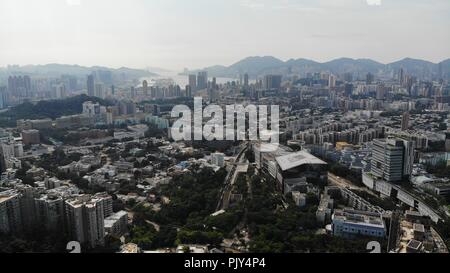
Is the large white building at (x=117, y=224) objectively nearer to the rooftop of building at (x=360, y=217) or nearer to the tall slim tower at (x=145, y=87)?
the rooftop of building at (x=360, y=217)

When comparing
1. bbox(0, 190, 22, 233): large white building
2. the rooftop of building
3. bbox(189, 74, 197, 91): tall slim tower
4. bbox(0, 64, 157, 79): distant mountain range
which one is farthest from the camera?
bbox(189, 74, 197, 91): tall slim tower

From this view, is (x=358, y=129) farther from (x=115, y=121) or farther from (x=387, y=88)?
(x=387, y=88)

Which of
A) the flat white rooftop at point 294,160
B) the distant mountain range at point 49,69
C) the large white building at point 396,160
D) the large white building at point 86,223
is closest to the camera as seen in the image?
the large white building at point 86,223

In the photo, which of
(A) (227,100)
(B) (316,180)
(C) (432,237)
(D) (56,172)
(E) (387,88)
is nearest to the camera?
(C) (432,237)

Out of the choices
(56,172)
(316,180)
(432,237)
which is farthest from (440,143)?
(56,172)

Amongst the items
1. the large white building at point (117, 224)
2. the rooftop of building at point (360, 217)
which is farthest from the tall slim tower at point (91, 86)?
the rooftop of building at point (360, 217)

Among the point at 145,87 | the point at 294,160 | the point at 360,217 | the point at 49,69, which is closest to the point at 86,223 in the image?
the point at 360,217

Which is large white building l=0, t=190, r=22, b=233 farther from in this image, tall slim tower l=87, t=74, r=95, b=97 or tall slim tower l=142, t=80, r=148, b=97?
tall slim tower l=87, t=74, r=95, b=97

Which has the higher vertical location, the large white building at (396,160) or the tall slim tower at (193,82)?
the tall slim tower at (193,82)

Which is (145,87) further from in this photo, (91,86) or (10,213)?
(10,213)

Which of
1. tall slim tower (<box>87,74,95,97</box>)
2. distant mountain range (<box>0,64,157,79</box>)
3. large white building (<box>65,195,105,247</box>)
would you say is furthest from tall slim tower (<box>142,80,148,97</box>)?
large white building (<box>65,195,105,247</box>)
